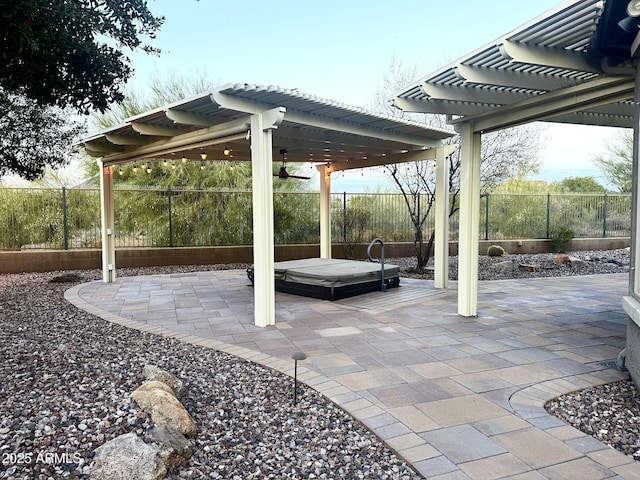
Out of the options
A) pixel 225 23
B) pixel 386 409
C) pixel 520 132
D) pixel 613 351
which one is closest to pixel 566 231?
pixel 520 132

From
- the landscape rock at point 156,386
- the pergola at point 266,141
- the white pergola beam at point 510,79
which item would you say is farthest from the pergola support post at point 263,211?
the landscape rock at point 156,386

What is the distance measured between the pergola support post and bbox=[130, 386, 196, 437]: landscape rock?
8.59ft

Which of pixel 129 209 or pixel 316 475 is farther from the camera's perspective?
pixel 129 209

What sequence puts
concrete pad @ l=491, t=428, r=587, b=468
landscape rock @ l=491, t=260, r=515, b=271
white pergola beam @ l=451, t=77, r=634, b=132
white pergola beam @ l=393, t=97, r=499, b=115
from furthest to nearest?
landscape rock @ l=491, t=260, r=515, b=271
white pergola beam @ l=393, t=97, r=499, b=115
white pergola beam @ l=451, t=77, r=634, b=132
concrete pad @ l=491, t=428, r=587, b=468

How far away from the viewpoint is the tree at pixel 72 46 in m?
3.60

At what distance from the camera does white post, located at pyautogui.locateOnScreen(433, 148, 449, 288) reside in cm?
792

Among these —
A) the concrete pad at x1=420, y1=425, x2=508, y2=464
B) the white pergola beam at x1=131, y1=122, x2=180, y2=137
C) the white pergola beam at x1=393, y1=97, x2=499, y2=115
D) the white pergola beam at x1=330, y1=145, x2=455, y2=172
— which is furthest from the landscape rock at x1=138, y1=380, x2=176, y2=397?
the white pergola beam at x1=330, y1=145, x2=455, y2=172

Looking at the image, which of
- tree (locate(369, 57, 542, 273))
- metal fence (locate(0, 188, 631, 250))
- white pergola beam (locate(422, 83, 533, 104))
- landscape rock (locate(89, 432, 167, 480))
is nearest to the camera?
landscape rock (locate(89, 432, 167, 480))

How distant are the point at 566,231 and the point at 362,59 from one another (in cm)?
1521

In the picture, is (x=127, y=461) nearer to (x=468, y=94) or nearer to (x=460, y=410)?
(x=460, y=410)

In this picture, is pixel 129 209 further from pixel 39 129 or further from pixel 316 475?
pixel 316 475

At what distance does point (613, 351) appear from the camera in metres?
4.36

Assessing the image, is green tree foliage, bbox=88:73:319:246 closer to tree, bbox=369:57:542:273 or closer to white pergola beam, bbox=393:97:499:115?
tree, bbox=369:57:542:273

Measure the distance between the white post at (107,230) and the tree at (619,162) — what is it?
650 inches
